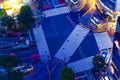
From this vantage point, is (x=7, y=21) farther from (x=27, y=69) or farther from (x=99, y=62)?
(x=99, y=62)

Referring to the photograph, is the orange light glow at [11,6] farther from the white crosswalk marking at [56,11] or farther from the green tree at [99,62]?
the green tree at [99,62]

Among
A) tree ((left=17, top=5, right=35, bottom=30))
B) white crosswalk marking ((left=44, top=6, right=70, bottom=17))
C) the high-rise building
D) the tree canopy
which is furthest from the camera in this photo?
white crosswalk marking ((left=44, top=6, right=70, bottom=17))

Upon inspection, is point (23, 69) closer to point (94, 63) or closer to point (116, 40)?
point (94, 63)

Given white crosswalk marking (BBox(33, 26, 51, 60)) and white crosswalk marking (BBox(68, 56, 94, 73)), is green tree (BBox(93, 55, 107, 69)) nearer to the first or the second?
white crosswalk marking (BBox(68, 56, 94, 73))

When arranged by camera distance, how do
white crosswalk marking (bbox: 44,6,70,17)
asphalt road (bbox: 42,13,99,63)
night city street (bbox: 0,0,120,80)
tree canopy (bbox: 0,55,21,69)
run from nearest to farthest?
tree canopy (bbox: 0,55,21,69), night city street (bbox: 0,0,120,80), asphalt road (bbox: 42,13,99,63), white crosswalk marking (bbox: 44,6,70,17)

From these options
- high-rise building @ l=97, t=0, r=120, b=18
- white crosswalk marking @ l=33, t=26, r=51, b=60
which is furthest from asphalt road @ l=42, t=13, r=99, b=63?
high-rise building @ l=97, t=0, r=120, b=18

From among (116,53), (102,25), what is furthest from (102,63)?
(102,25)

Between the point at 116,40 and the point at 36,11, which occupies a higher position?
the point at 116,40
